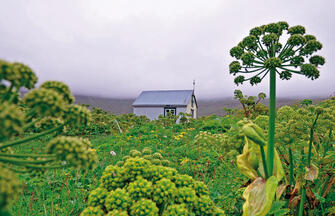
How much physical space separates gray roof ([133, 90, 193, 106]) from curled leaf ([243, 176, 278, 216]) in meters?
34.0

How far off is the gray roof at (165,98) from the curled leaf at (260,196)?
3397cm

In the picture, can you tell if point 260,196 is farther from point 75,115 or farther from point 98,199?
point 75,115

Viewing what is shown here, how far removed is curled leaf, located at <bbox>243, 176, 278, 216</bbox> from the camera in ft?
7.12

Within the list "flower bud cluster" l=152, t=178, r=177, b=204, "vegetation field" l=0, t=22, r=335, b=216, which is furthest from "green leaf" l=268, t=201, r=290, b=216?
"flower bud cluster" l=152, t=178, r=177, b=204

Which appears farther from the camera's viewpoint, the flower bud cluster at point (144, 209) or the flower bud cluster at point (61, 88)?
the flower bud cluster at point (144, 209)

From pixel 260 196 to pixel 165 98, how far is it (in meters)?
37.2

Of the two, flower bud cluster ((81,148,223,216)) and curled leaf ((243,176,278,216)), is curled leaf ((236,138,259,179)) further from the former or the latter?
flower bud cluster ((81,148,223,216))

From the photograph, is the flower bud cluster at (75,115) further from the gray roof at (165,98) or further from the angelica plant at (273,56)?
the gray roof at (165,98)

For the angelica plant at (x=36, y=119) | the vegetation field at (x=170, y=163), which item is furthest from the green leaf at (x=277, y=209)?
the angelica plant at (x=36, y=119)

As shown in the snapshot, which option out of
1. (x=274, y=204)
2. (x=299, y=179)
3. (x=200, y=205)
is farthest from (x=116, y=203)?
(x=299, y=179)

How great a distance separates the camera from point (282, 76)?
276 centimetres

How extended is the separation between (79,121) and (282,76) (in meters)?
2.60

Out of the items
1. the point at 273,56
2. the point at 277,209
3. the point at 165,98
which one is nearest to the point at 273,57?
the point at 273,56

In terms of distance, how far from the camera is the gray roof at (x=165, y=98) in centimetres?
3744
